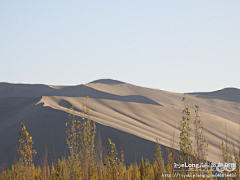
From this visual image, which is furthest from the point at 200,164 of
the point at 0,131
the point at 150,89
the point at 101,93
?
the point at 150,89

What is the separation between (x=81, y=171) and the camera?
10.2 meters

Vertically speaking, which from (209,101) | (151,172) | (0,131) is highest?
(209,101)

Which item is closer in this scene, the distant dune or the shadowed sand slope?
the distant dune

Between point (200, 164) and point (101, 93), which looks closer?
point (200, 164)

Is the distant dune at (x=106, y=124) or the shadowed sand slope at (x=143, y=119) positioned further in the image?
the shadowed sand slope at (x=143, y=119)

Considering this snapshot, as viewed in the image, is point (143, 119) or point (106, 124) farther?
point (143, 119)

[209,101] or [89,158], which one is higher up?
[209,101]

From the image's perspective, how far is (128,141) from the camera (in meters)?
24.9

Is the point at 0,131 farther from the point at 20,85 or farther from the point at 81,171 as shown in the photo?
the point at 20,85

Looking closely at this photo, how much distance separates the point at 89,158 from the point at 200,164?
113 inches

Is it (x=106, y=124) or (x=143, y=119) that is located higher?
(x=143, y=119)

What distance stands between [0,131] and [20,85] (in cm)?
4661

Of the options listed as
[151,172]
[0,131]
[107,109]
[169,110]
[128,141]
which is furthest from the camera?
[169,110]

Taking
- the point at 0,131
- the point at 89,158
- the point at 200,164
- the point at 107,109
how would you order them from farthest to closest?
the point at 107,109, the point at 0,131, the point at 89,158, the point at 200,164
